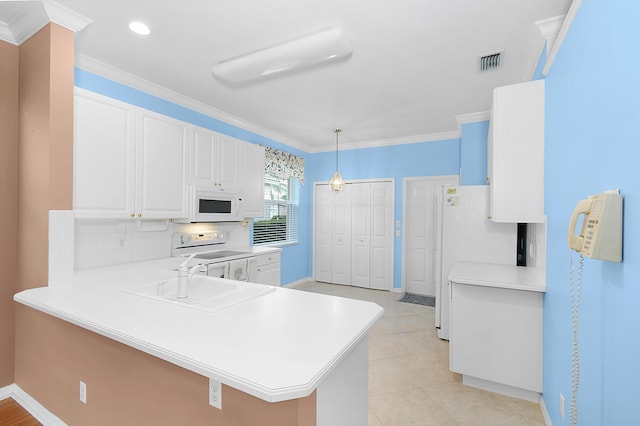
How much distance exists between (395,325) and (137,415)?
115 inches

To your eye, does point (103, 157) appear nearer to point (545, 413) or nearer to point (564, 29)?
point (564, 29)

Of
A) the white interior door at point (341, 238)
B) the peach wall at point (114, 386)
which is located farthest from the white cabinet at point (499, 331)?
the white interior door at point (341, 238)

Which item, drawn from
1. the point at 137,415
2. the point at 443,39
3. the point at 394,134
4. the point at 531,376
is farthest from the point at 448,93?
the point at 137,415

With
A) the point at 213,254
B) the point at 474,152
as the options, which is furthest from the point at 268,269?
the point at 474,152

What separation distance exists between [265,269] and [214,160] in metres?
1.46

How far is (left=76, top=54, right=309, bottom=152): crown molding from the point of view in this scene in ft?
8.59

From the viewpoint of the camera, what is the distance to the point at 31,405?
204 centimetres

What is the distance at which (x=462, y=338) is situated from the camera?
94.4 inches

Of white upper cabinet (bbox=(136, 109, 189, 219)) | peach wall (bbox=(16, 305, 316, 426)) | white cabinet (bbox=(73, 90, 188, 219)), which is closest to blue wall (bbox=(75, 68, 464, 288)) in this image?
white upper cabinet (bbox=(136, 109, 189, 219))

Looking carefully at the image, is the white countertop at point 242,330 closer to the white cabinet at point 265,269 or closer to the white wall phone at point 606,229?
the white wall phone at point 606,229

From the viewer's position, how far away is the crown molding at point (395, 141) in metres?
4.66

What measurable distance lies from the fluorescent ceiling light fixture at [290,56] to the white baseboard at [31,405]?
2.77m

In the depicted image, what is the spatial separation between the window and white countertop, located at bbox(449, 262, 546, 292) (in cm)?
294

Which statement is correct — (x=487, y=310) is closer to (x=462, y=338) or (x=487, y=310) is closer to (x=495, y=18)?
(x=462, y=338)
